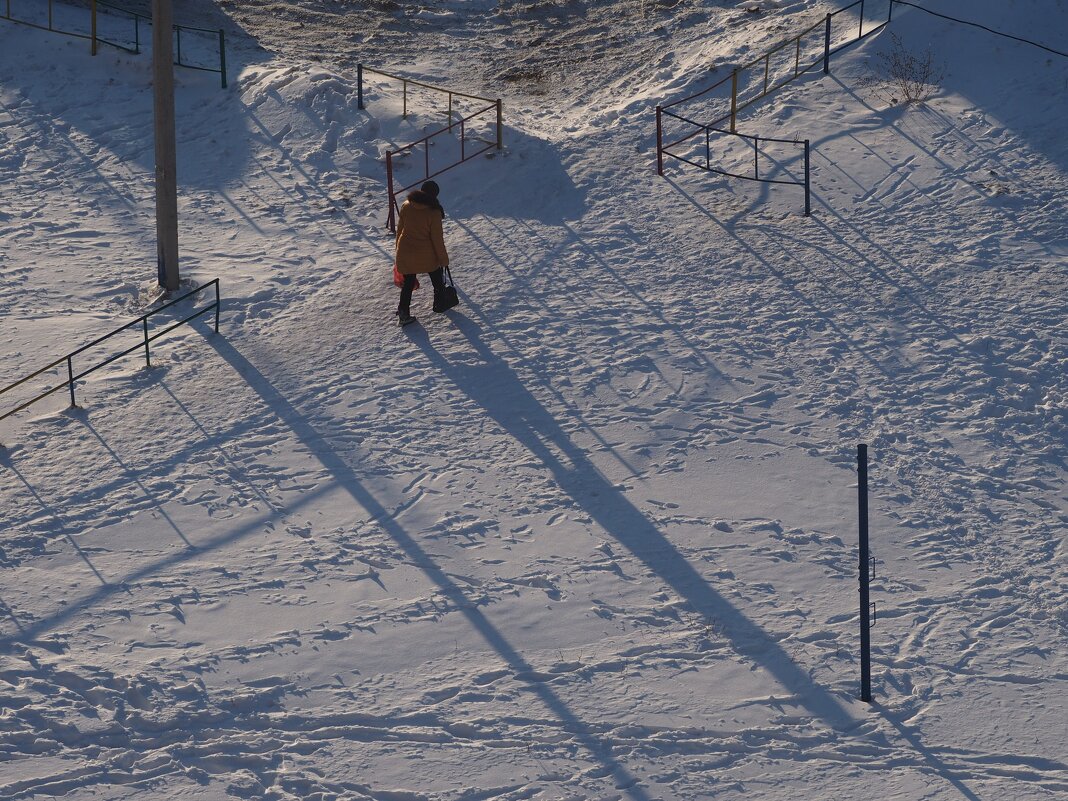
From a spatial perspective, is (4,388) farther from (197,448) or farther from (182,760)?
(182,760)

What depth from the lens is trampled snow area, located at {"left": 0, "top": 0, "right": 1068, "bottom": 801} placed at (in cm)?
848

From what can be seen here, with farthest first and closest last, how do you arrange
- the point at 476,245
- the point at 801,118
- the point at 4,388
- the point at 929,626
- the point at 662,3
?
the point at 662,3
the point at 801,118
the point at 476,245
the point at 4,388
the point at 929,626

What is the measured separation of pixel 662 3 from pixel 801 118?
521 centimetres

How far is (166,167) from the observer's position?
14.1 metres

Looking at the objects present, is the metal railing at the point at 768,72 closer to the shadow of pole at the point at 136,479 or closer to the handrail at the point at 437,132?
the handrail at the point at 437,132

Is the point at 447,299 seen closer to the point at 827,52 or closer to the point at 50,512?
the point at 50,512

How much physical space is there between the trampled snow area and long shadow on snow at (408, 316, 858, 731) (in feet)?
0.11

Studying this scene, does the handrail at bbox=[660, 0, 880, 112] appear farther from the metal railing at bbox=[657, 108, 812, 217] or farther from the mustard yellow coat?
the mustard yellow coat

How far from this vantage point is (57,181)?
16781 mm

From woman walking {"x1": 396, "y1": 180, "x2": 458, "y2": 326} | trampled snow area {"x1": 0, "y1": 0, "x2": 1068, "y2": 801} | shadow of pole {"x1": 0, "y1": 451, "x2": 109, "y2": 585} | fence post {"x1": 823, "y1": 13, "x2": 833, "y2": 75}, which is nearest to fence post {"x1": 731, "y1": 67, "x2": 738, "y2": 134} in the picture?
trampled snow area {"x1": 0, "y1": 0, "x2": 1068, "y2": 801}

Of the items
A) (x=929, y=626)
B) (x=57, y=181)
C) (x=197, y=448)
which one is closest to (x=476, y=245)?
(x=197, y=448)

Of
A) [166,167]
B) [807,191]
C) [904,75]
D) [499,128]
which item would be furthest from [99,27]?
[904,75]

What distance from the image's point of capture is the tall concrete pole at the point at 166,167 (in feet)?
45.3

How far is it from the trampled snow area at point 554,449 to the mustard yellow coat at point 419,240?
652 mm
